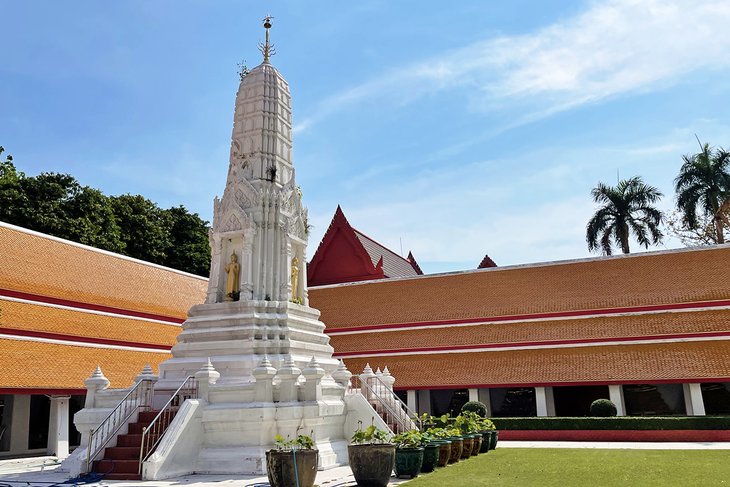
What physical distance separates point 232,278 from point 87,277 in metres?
9.83

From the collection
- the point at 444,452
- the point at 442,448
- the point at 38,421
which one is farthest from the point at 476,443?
the point at 38,421

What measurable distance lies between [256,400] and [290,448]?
259 cm

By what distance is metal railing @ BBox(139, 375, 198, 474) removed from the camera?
35.6 ft

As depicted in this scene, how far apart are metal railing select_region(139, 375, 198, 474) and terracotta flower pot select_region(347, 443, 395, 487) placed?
3.63 m

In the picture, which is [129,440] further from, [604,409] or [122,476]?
[604,409]

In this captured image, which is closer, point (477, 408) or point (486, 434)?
point (486, 434)

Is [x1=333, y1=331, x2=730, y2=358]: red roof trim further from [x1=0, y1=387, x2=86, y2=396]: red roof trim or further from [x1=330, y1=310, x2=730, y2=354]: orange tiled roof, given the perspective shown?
[x1=0, y1=387, x2=86, y2=396]: red roof trim

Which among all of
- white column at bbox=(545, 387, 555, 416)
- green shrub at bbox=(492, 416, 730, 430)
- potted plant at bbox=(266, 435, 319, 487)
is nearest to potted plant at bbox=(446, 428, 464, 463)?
potted plant at bbox=(266, 435, 319, 487)

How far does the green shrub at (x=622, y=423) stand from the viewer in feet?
58.6

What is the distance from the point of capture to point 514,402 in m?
24.0

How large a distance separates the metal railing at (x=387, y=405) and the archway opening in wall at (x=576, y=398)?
33.3 ft

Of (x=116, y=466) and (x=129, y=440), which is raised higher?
(x=129, y=440)

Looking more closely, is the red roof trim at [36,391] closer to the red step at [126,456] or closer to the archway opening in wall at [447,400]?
the red step at [126,456]

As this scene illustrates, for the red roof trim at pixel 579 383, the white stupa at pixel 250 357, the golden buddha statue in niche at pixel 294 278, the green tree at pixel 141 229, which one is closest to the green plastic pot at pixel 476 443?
the white stupa at pixel 250 357
